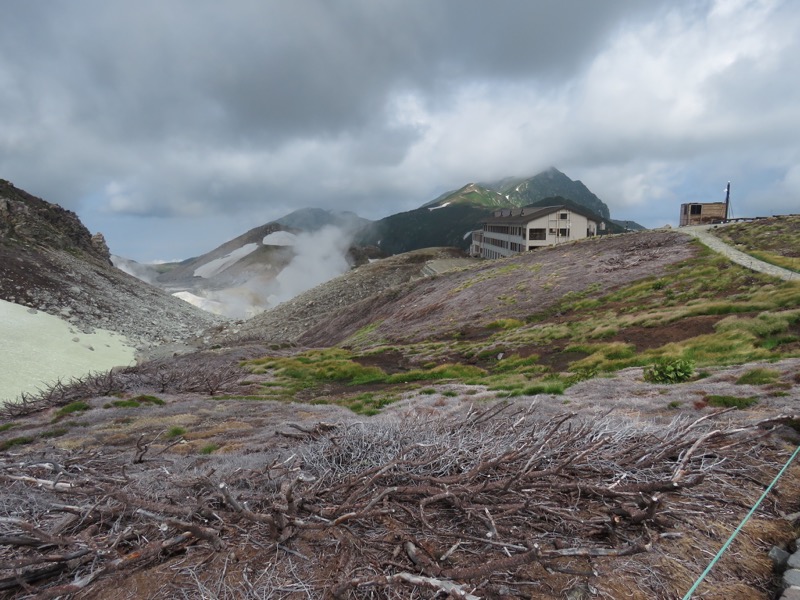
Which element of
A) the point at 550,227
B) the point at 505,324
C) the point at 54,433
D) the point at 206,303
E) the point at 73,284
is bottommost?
the point at 206,303

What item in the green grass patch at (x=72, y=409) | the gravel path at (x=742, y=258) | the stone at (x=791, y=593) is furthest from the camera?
the gravel path at (x=742, y=258)

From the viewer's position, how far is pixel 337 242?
18588cm

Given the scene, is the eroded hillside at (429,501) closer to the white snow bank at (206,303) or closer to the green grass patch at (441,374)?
the green grass patch at (441,374)

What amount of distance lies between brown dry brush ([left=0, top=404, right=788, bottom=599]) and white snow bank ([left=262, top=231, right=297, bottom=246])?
178 m

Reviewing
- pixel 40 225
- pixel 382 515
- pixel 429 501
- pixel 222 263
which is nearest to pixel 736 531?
pixel 429 501

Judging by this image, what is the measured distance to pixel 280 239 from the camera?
18150cm

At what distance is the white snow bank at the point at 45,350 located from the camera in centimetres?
3328

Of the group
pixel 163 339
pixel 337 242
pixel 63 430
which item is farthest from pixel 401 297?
pixel 337 242

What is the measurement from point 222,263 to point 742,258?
175 metres

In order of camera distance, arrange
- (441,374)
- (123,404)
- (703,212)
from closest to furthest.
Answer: (123,404) < (441,374) < (703,212)

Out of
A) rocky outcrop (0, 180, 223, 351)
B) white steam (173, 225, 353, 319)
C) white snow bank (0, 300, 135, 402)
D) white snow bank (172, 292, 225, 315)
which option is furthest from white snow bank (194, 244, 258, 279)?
white snow bank (0, 300, 135, 402)

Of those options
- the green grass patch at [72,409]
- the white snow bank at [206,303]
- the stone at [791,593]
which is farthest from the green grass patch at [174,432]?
the white snow bank at [206,303]

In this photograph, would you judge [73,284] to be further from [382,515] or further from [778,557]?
[778,557]

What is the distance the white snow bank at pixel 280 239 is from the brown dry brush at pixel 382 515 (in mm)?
177947
